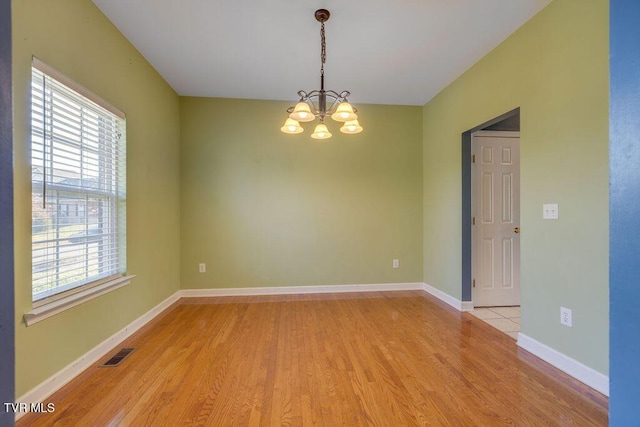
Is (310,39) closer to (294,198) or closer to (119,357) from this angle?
(294,198)

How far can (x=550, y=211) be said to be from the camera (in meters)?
2.18

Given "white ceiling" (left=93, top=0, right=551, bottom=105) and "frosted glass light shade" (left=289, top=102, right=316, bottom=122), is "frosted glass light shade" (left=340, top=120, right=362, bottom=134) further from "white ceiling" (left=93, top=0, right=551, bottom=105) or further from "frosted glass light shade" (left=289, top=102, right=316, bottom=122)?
"white ceiling" (left=93, top=0, right=551, bottom=105)

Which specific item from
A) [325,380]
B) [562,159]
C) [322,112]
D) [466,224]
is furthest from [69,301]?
[466,224]

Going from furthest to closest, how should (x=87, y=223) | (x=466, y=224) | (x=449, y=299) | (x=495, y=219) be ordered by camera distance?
1. (x=449, y=299)
2. (x=495, y=219)
3. (x=466, y=224)
4. (x=87, y=223)

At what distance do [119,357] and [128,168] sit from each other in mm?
1664

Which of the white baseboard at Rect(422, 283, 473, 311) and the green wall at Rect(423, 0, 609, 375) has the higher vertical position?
the green wall at Rect(423, 0, 609, 375)

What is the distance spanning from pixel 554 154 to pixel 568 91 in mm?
453

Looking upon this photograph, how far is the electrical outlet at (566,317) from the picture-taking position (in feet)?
6.66

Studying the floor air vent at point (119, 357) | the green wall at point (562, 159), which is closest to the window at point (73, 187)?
the floor air vent at point (119, 357)

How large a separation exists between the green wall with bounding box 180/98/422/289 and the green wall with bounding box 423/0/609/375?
1.56 meters

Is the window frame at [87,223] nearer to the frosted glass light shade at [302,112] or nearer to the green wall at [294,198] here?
the green wall at [294,198]

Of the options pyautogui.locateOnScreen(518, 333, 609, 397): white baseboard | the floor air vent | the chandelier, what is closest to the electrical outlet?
pyautogui.locateOnScreen(518, 333, 609, 397): white baseboard

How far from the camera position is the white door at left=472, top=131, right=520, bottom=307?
3.43m

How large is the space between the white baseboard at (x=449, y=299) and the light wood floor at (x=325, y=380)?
0.33 meters
